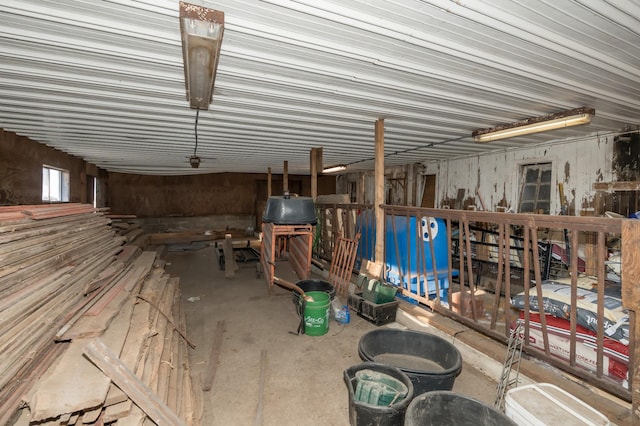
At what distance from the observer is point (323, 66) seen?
299 centimetres

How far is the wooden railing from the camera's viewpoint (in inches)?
90.7

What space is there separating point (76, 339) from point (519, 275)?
818cm

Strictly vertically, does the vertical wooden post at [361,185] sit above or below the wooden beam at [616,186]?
above

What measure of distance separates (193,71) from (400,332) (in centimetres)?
363

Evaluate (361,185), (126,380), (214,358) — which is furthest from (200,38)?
(361,185)

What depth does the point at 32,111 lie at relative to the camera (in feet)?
13.4

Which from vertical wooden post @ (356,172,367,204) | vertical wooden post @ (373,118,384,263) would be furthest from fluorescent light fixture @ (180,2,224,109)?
vertical wooden post @ (356,172,367,204)

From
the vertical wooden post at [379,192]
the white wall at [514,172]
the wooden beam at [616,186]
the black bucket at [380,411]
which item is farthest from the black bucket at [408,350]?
the white wall at [514,172]

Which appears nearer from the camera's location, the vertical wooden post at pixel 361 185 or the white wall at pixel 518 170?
the white wall at pixel 518 170

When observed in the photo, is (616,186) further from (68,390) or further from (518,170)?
(68,390)

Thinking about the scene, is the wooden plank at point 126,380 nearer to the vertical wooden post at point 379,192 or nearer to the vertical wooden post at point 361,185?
the vertical wooden post at point 379,192

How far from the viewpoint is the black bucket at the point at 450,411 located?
77.5 inches

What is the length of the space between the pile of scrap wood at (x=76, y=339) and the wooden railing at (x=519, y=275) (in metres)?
3.31

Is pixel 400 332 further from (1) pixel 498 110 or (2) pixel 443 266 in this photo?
(1) pixel 498 110
